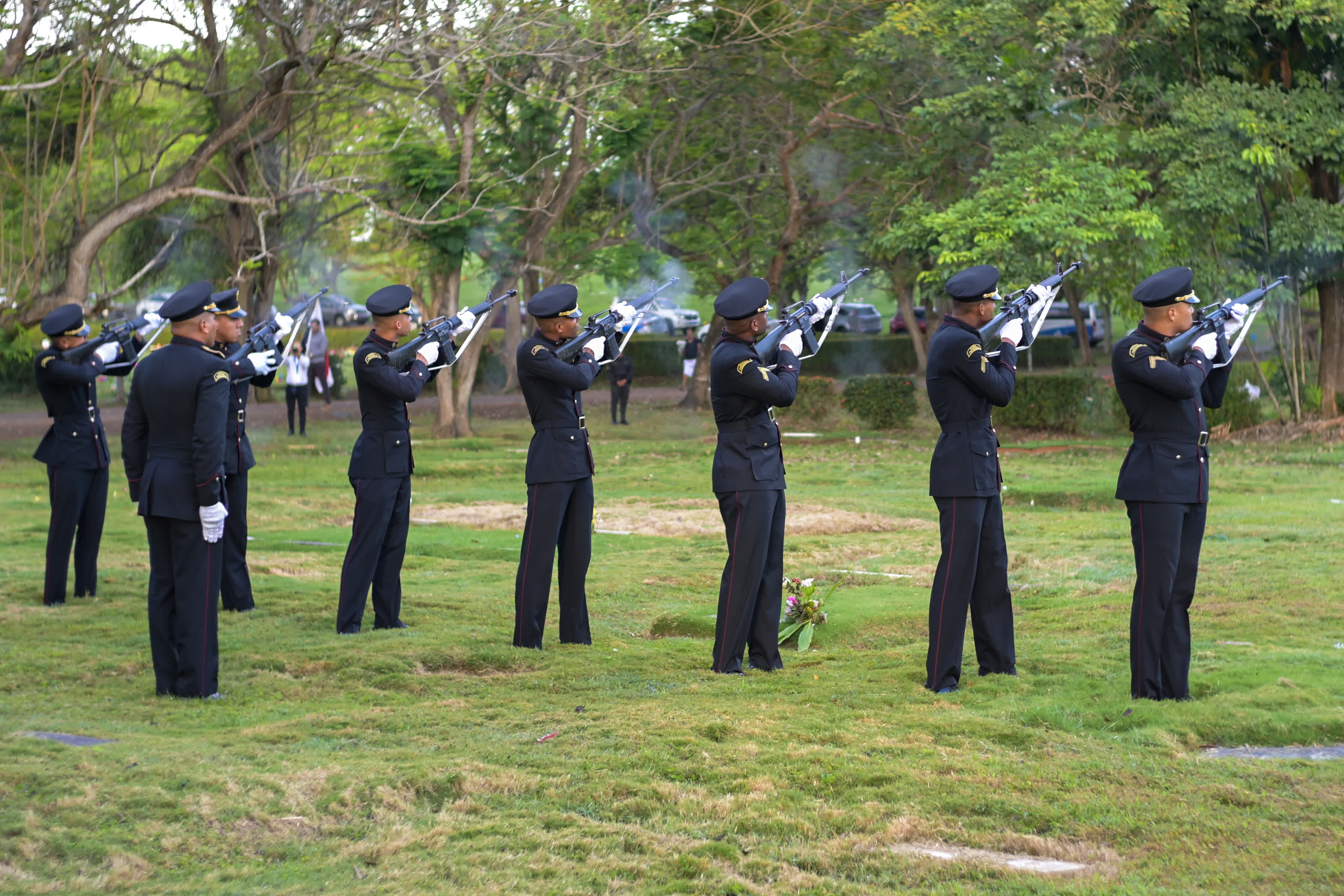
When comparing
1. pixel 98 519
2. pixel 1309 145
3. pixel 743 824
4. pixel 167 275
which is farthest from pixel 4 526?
pixel 1309 145

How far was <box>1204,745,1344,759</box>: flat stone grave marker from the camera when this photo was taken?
541 centimetres

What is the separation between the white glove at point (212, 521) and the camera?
6570 mm

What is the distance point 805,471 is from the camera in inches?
707

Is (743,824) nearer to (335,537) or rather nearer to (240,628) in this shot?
(240,628)

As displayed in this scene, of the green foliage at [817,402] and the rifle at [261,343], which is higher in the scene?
the rifle at [261,343]

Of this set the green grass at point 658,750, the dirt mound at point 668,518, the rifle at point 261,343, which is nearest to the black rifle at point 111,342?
the rifle at point 261,343

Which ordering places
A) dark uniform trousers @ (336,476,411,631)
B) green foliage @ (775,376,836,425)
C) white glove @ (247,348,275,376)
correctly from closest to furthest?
dark uniform trousers @ (336,476,411,631), white glove @ (247,348,275,376), green foliage @ (775,376,836,425)

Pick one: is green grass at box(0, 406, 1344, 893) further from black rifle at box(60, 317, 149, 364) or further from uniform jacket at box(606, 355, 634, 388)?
uniform jacket at box(606, 355, 634, 388)

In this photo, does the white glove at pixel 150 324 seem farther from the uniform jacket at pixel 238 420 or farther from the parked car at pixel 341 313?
the parked car at pixel 341 313

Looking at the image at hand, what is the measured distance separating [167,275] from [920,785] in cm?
2153

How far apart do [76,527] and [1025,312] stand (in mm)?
6330

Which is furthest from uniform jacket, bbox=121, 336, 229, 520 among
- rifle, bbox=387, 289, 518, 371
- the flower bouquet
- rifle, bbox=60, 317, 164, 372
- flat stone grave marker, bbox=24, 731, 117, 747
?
the flower bouquet

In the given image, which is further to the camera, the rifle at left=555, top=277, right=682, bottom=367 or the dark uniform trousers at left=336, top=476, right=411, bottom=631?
the dark uniform trousers at left=336, top=476, right=411, bottom=631

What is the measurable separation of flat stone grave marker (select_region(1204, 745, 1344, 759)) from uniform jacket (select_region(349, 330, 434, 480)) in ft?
15.2
